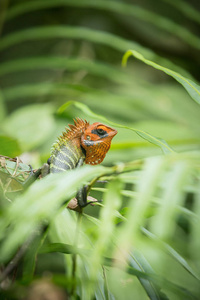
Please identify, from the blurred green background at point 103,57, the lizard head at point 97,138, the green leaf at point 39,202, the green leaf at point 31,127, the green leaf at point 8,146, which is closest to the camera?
the green leaf at point 39,202

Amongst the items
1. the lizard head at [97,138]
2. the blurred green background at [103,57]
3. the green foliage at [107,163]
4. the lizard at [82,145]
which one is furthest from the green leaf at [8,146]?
the blurred green background at [103,57]

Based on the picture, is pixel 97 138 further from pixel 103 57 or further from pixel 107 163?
pixel 103 57

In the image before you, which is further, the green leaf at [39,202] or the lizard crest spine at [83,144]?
the lizard crest spine at [83,144]

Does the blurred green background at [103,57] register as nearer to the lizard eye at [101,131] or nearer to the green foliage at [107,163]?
the green foliage at [107,163]

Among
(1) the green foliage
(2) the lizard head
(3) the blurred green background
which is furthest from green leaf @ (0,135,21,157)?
(3) the blurred green background

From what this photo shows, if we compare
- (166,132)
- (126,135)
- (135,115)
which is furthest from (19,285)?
(135,115)

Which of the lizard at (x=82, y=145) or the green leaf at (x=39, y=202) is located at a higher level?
the lizard at (x=82, y=145)

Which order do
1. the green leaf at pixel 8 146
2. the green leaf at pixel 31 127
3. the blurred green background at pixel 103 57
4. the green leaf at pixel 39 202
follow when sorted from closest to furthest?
the green leaf at pixel 39 202 → the green leaf at pixel 8 146 → the green leaf at pixel 31 127 → the blurred green background at pixel 103 57
